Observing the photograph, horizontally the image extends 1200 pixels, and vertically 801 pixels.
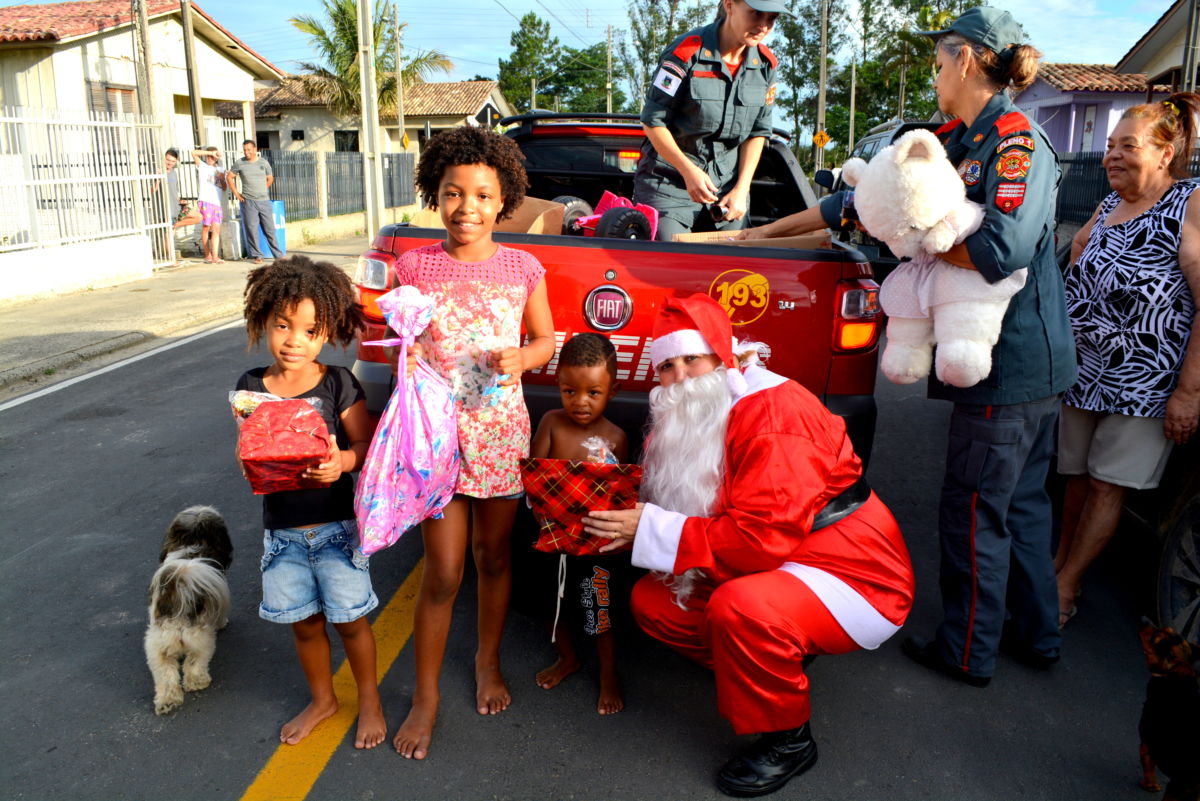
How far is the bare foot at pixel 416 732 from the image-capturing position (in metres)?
2.83

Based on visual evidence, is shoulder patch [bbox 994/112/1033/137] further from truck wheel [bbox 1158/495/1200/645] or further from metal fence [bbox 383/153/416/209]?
A: metal fence [bbox 383/153/416/209]

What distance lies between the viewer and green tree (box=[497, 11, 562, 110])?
72.4 metres

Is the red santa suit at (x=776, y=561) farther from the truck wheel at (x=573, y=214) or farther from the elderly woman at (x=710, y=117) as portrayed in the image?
the truck wheel at (x=573, y=214)

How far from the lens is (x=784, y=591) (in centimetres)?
266

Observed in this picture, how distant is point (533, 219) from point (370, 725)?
8.17 feet

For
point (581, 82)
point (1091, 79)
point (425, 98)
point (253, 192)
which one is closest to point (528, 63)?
point (581, 82)

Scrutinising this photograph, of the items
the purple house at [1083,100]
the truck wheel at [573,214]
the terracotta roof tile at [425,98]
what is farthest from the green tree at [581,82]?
the truck wheel at [573,214]

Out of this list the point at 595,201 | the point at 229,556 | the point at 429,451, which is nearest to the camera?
the point at 429,451

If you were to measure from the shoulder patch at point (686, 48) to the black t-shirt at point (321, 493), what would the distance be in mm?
2560

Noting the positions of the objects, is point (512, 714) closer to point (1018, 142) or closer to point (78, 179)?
point (1018, 142)

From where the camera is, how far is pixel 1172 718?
2492 millimetres

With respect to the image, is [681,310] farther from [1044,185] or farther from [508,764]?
[508,764]

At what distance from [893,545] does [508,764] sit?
1353mm

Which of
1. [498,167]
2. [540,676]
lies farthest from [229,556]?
[498,167]
